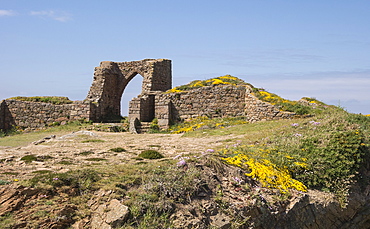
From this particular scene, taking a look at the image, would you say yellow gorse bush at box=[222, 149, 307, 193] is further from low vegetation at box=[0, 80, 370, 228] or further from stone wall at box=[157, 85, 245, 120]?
stone wall at box=[157, 85, 245, 120]

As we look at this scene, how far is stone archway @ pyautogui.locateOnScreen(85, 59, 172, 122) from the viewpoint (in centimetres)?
2370

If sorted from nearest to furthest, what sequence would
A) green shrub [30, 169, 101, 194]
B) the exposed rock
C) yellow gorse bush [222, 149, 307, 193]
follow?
the exposed rock → green shrub [30, 169, 101, 194] → yellow gorse bush [222, 149, 307, 193]

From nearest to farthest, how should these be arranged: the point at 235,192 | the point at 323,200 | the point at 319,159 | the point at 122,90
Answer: the point at 235,192, the point at 323,200, the point at 319,159, the point at 122,90

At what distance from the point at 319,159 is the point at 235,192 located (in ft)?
10.9

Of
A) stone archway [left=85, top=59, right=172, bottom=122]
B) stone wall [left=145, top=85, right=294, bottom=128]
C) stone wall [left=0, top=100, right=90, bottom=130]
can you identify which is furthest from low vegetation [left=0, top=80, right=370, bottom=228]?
stone wall [left=0, top=100, right=90, bottom=130]

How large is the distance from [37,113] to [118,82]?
6.26 meters

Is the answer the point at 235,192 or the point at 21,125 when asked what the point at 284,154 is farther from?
the point at 21,125

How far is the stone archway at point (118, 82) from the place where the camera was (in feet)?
77.7

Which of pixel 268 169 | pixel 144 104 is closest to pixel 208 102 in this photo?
pixel 144 104

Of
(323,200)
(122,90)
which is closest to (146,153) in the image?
(323,200)

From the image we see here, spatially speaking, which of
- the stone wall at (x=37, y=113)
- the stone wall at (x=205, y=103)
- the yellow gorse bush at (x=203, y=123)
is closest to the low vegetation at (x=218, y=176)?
the yellow gorse bush at (x=203, y=123)

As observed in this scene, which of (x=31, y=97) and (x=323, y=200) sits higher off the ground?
(x=31, y=97)

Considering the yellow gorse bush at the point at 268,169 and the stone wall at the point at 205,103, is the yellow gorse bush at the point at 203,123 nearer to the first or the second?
the stone wall at the point at 205,103

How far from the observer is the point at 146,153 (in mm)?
9336
